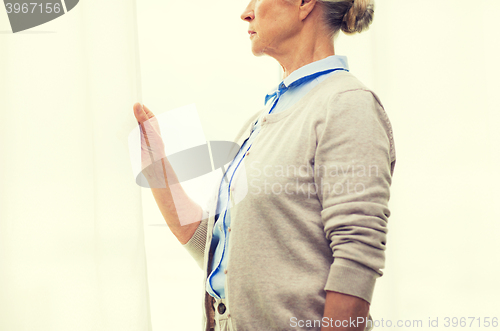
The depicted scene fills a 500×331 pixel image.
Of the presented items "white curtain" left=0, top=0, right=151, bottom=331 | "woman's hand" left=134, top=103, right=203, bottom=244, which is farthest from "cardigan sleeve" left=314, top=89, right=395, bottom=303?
"white curtain" left=0, top=0, right=151, bottom=331

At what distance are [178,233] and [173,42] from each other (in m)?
0.62

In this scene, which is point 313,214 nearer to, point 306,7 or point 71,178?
point 306,7

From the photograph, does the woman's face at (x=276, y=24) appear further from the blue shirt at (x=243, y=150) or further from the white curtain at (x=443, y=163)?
the white curtain at (x=443, y=163)

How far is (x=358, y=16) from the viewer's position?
0.71 meters

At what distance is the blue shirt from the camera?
2.09 ft

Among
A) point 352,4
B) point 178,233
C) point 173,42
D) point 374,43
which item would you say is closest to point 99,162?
point 178,233

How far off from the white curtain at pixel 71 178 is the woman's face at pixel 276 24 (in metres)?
0.40

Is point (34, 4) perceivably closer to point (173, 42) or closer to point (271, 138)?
point (173, 42)

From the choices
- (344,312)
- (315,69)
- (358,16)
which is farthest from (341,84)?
(344,312)

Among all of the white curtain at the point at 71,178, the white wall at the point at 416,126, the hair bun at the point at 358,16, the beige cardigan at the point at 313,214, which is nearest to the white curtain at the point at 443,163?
the white wall at the point at 416,126

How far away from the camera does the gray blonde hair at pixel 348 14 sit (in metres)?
0.70

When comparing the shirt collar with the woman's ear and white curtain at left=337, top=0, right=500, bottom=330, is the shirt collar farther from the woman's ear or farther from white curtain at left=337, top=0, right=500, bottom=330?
white curtain at left=337, top=0, right=500, bottom=330

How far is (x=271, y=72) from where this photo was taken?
1.25 m

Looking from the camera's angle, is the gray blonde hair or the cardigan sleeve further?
the gray blonde hair
